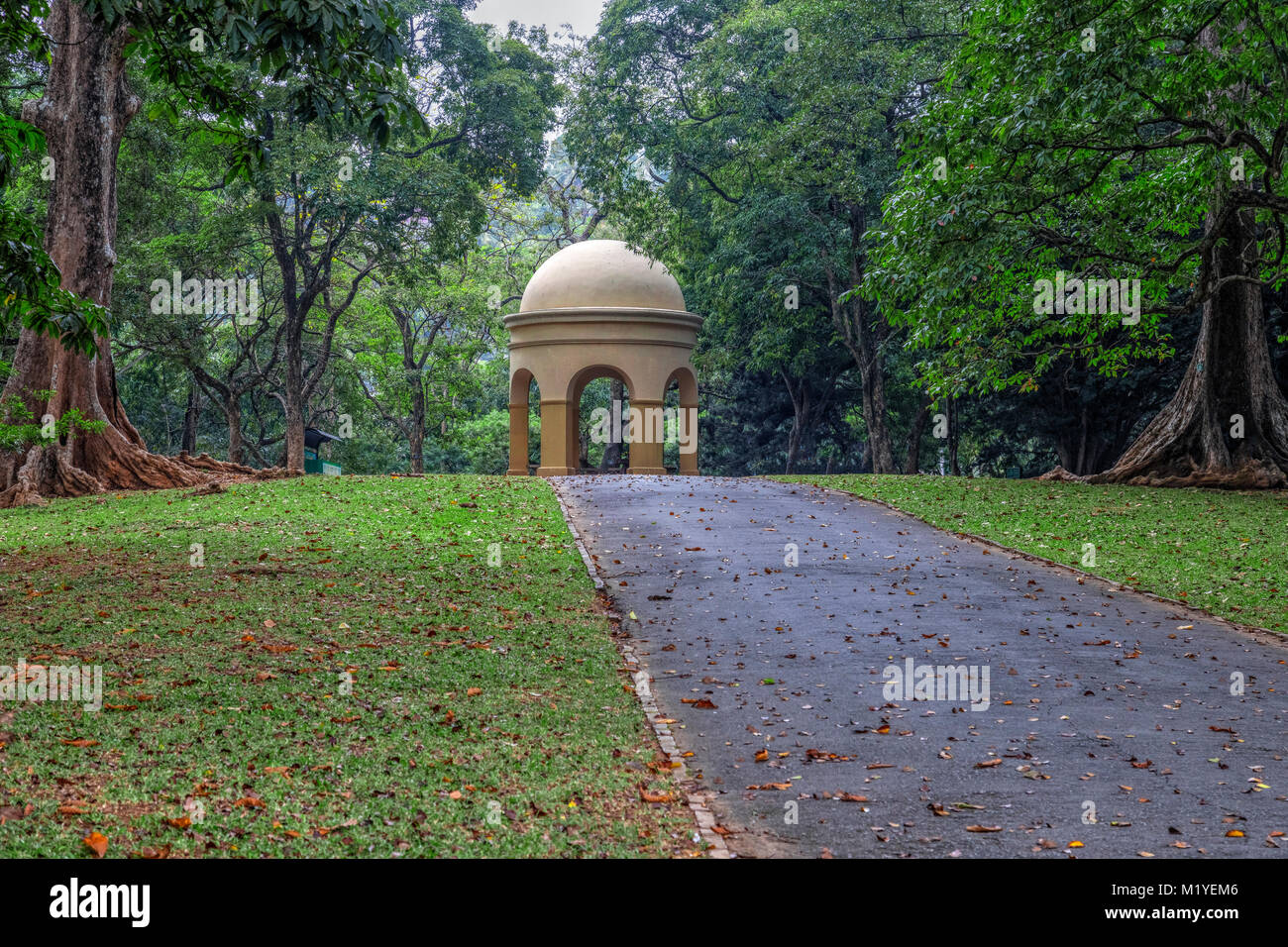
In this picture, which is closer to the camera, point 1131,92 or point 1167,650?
point 1167,650

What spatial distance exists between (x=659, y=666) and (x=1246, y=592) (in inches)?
271

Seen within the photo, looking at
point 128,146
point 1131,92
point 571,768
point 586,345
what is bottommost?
point 571,768

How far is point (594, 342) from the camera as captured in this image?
1066 inches

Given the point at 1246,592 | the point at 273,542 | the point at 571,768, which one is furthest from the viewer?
the point at 273,542

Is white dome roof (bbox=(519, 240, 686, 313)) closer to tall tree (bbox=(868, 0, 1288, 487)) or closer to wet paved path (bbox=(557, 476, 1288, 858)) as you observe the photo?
tall tree (bbox=(868, 0, 1288, 487))

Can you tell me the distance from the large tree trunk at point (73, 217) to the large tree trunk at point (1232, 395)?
752 inches

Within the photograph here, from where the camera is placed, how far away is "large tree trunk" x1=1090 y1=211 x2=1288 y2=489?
64.3ft

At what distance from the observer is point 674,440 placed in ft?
152

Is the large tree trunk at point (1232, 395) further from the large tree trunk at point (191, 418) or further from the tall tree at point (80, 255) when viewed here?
the large tree trunk at point (191, 418)

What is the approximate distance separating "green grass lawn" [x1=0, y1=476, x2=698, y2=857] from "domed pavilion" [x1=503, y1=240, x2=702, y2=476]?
14.2 m

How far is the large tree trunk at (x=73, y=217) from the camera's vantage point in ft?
59.5

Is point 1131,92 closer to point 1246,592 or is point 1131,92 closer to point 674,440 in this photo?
point 1246,592

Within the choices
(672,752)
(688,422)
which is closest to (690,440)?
(688,422)
